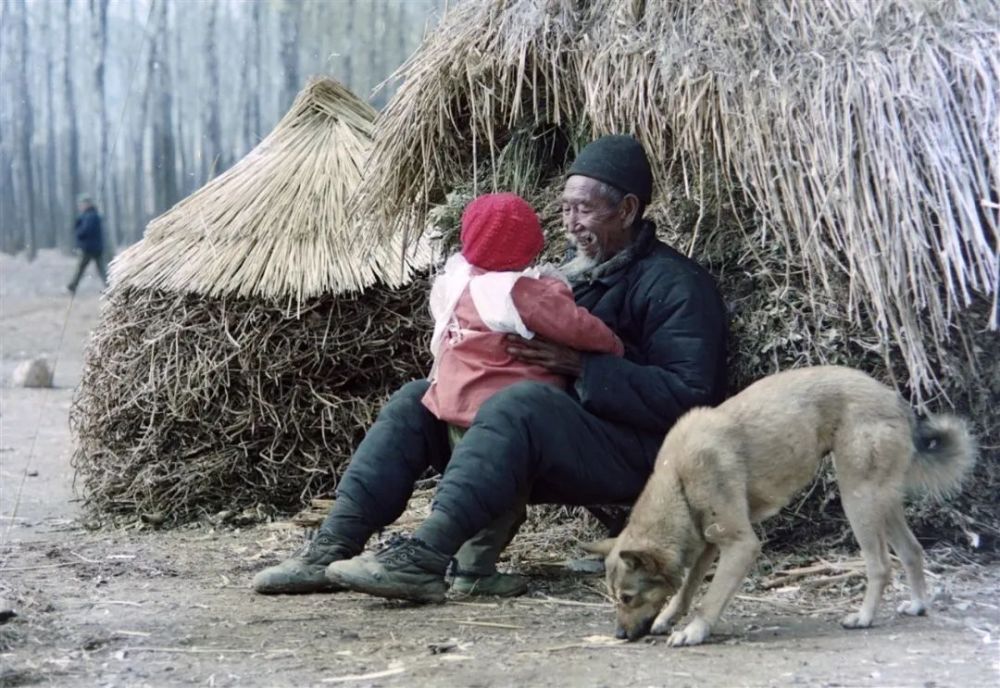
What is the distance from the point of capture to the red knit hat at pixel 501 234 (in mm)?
4801

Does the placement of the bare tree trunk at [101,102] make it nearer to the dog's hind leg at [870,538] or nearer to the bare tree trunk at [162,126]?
the bare tree trunk at [162,126]

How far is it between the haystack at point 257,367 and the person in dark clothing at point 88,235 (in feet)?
2.01

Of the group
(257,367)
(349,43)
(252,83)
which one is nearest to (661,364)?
(257,367)

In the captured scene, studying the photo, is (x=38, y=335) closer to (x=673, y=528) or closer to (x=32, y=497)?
(x=32, y=497)

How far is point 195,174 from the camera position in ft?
24.4

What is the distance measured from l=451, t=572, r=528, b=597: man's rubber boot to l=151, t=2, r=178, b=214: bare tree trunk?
275 cm

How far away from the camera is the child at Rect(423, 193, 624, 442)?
15.6ft

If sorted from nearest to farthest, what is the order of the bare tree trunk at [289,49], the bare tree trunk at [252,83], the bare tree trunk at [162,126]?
the bare tree trunk at [162,126] < the bare tree trunk at [252,83] < the bare tree trunk at [289,49]

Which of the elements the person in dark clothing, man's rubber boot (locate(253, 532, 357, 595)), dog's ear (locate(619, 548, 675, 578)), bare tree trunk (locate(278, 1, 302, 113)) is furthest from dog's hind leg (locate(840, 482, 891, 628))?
bare tree trunk (locate(278, 1, 302, 113))

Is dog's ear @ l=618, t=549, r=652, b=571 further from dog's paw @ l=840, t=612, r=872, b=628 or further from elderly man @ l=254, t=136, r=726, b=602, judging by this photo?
dog's paw @ l=840, t=612, r=872, b=628

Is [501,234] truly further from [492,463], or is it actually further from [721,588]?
[721,588]

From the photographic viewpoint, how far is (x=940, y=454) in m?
4.42

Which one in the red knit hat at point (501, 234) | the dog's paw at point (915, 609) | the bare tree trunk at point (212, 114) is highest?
the bare tree trunk at point (212, 114)

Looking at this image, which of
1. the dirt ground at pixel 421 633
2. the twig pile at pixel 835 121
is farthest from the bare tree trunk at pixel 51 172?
the twig pile at pixel 835 121
